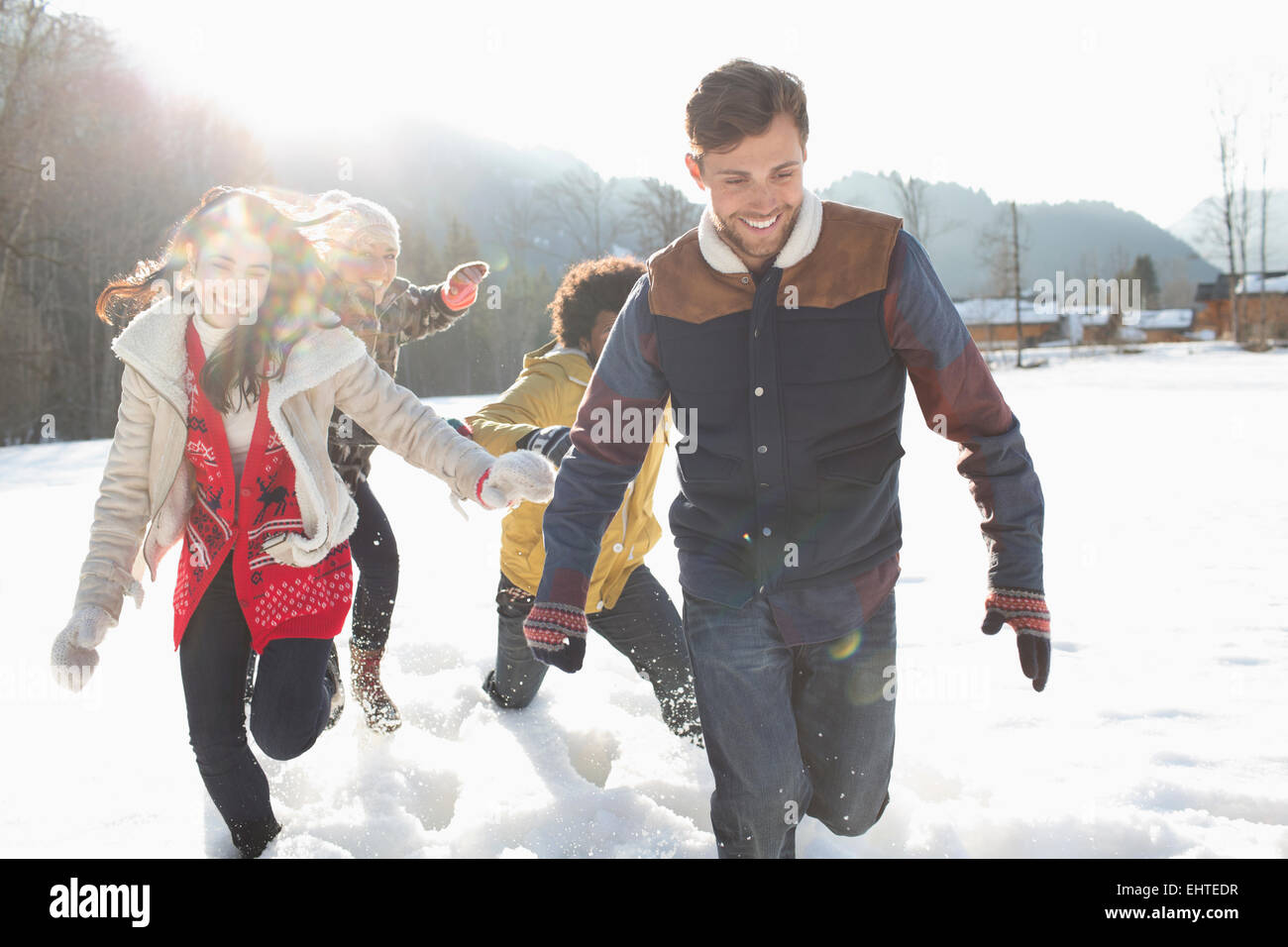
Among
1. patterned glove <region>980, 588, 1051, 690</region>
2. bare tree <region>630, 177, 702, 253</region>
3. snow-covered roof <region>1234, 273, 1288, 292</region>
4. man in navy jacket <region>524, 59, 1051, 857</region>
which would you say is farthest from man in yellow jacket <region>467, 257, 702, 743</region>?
snow-covered roof <region>1234, 273, 1288, 292</region>

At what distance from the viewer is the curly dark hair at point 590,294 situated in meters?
3.41

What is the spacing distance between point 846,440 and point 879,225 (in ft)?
1.68

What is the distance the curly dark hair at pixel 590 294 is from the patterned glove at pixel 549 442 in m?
0.61

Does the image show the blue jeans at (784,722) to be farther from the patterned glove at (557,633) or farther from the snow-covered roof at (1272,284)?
the snow-covered roof at (1272,284)

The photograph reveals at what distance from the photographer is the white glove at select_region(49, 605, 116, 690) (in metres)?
2.36

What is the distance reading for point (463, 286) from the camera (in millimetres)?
4207

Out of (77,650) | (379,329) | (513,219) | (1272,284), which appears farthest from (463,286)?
(513,219)

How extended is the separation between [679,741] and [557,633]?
1380 millimetres

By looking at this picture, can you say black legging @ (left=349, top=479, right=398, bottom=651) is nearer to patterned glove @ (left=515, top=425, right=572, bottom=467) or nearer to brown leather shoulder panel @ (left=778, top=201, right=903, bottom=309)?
patterned glove @ (left=515, top=425, right=572, bottom=467)

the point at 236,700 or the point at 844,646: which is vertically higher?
the point at 844,646

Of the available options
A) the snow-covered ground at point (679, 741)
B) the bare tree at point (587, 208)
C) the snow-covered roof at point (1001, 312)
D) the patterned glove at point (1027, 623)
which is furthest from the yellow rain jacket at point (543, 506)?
the snow-covered roof at point (1001, 312)

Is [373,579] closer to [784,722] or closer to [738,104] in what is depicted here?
[784,722]

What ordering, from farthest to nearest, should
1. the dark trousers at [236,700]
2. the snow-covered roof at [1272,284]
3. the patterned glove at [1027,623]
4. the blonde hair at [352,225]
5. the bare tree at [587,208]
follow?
the snow-covered roof at [1272,284] < the bare tree at [587,208] < the blonde hair at [352,225] < the dark trousers at [236,700] < the patterned glove at [1027,623]
